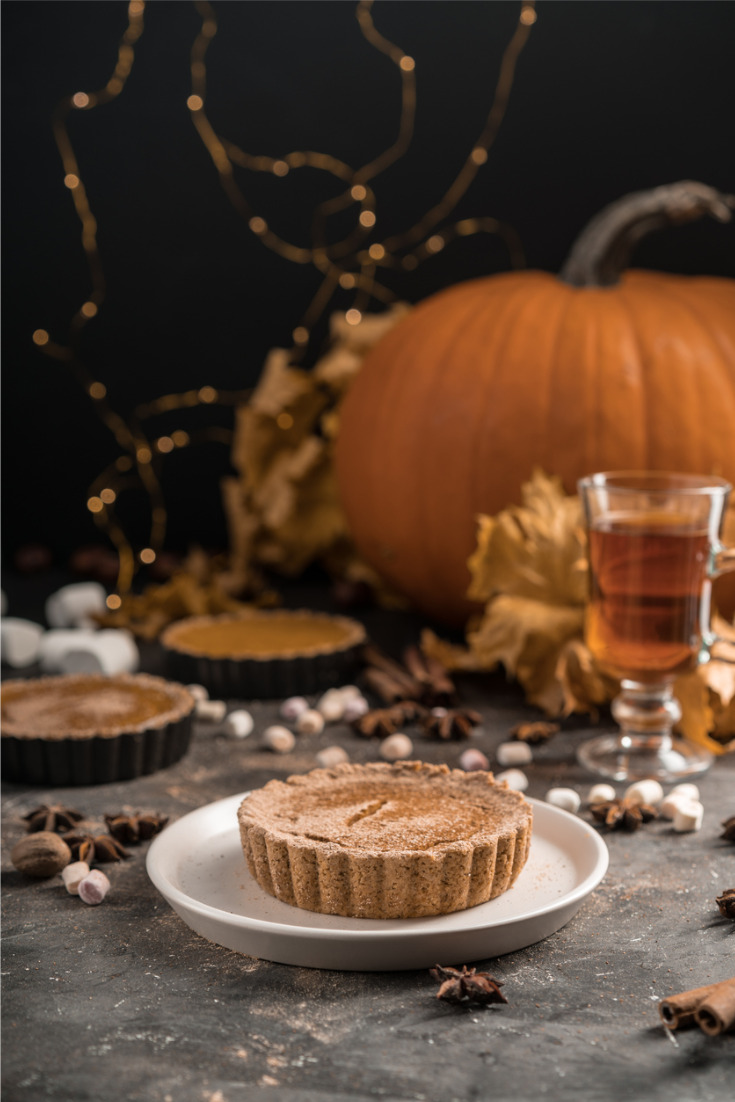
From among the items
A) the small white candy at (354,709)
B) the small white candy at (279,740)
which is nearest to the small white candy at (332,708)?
the small white candy at (354,709)

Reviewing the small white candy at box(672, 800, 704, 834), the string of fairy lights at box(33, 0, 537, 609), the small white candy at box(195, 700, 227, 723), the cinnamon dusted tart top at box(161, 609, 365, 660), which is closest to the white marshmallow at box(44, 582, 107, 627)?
the string of fairy lights at box(33, 0, 537, 609)

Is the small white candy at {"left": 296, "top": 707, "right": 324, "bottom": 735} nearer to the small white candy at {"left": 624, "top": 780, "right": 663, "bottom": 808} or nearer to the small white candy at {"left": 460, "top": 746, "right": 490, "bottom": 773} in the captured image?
the small white candy at {"left": 460, "top": 746, "right": 490, "bottom": 773}

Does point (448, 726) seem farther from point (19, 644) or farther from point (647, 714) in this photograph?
point (19, 644)

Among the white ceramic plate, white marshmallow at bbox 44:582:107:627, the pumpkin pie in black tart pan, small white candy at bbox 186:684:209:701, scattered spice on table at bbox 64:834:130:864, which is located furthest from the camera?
white marshmallow at bbox 44:582:107:627

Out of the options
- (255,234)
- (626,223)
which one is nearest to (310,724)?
(626,223)

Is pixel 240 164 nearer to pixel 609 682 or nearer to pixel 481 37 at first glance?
pixel 481 37

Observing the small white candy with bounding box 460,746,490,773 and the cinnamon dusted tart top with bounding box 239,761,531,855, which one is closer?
the cinnamon dusted tart top with bounding box 239,761,531,855

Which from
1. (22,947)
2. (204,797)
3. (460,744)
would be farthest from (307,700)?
(22,947)
